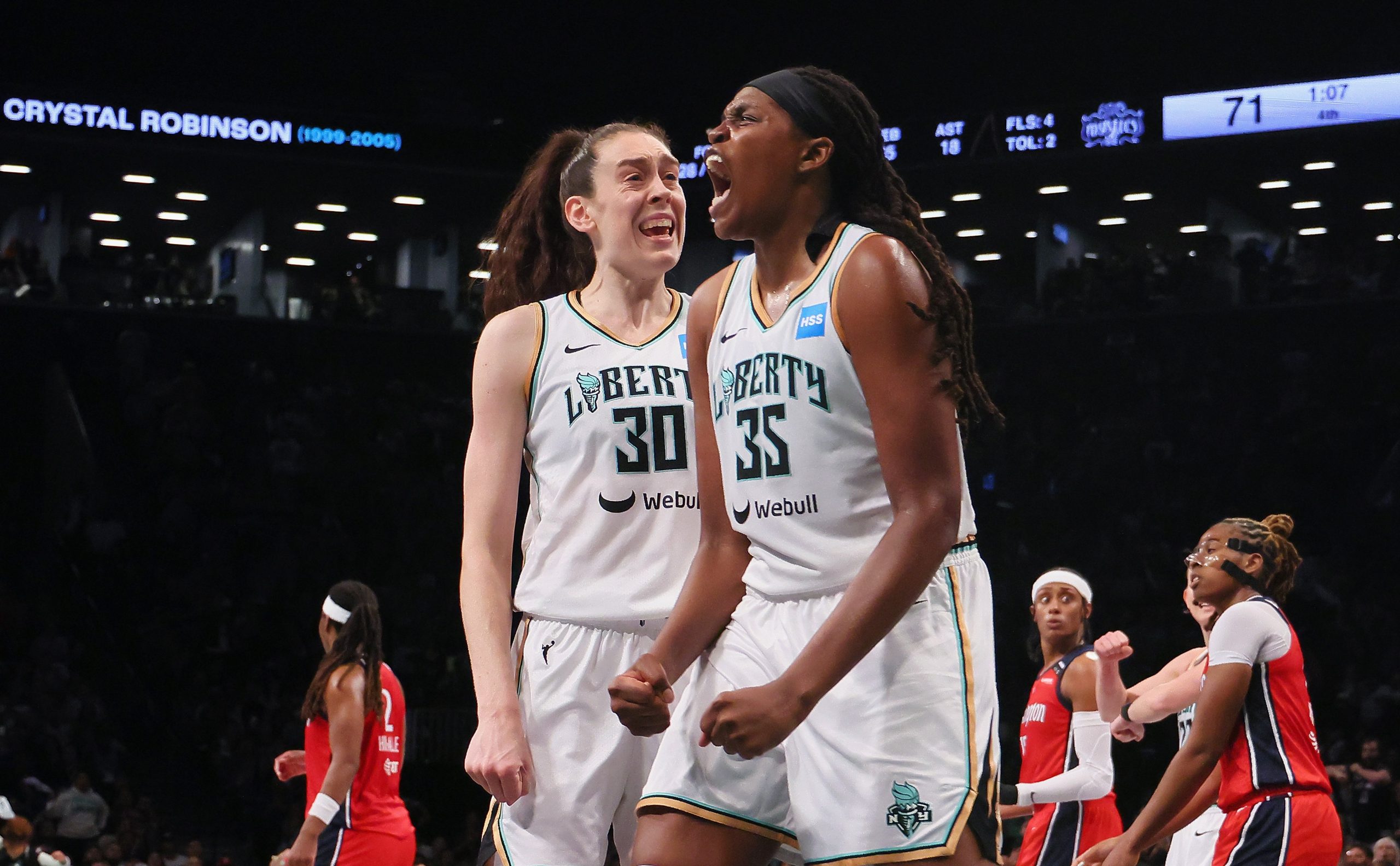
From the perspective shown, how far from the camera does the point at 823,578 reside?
8.46 ft

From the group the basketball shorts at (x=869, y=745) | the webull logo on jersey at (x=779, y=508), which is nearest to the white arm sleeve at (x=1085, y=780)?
the basketball shorts at (x=869, y=745)

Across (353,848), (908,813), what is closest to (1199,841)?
(908,813)

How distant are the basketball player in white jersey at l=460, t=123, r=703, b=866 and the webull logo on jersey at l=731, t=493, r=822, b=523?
49cm

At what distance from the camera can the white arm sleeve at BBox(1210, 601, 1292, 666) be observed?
4781 millimetres

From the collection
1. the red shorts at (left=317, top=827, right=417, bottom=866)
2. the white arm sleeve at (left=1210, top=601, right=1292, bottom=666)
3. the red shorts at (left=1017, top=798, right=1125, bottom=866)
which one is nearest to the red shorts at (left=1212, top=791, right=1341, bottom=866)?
the white arm sleeve at (left=1210, top=601, right=1292, bottom=666)

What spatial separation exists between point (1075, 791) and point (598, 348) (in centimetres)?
357

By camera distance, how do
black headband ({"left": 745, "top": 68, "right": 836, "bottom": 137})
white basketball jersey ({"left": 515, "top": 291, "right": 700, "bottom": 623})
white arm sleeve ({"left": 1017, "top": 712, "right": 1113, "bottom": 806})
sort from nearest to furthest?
black headband ({"left": 745, "top": 68, "right": 836, "bottom": 137}) < white basketball jersey ({"left": 515, "top": 291, "right": 700, "bottom": 623}) < white arm sleeve ({"left": 1017, "top": 712, "right": 1113, "bottom": 806})

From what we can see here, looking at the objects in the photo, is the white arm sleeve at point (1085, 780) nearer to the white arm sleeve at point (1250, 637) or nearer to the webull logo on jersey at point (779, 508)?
the white arm sleeve at point (1250, 637)

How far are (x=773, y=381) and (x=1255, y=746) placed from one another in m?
2.92

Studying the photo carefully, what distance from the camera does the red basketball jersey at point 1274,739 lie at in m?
4.80

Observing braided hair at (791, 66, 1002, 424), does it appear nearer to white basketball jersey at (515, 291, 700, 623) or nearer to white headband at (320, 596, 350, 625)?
white basketball jersey at (515, 291, 700, 623)

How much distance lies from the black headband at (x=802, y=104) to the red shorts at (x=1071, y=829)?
449 centimetres

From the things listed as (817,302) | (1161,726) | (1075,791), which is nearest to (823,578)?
(817,302)

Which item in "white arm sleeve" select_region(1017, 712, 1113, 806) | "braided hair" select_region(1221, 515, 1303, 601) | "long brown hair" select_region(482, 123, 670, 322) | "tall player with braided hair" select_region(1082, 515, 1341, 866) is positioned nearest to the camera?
"long brown hair" select_region(482, 123, 670, 322)
